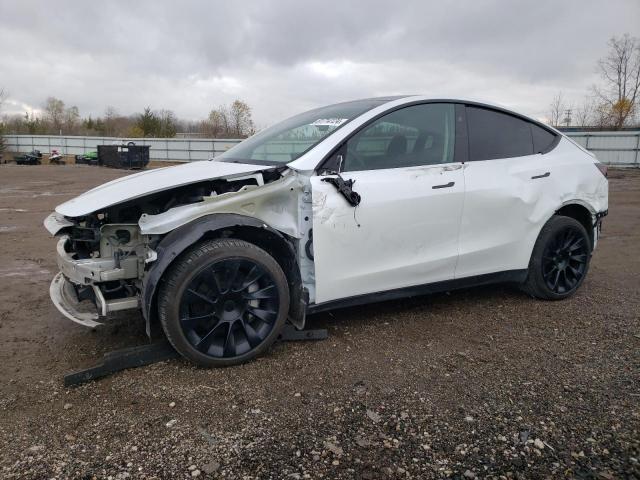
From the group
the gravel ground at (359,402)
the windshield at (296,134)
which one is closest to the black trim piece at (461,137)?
the windshield at (296,134)

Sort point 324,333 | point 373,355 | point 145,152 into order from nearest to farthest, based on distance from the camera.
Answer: point 373,355
point 324,333
point 145,152

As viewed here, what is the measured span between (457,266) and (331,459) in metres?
1.95

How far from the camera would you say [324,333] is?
3496 mm

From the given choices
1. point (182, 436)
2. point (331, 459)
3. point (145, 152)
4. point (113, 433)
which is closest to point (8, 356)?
point (113, 433)

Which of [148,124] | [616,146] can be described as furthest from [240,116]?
[616,146]

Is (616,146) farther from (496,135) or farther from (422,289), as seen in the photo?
(422,289)

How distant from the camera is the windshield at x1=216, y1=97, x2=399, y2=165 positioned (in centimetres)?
349

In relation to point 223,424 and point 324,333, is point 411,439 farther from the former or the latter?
point 324,333

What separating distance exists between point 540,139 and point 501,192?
2.72 ft

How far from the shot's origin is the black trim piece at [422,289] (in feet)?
10.9

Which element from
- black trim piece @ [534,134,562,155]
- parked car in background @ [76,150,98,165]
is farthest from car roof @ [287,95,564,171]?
parked car in background @ [76,150,98,165]

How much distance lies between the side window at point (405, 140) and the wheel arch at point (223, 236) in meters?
0.67

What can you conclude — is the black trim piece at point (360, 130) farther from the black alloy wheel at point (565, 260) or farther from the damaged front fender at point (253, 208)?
the black alloy wheel at point (565, 260)

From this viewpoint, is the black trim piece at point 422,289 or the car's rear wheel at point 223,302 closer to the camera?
the car's rear wheel at point 223,302
